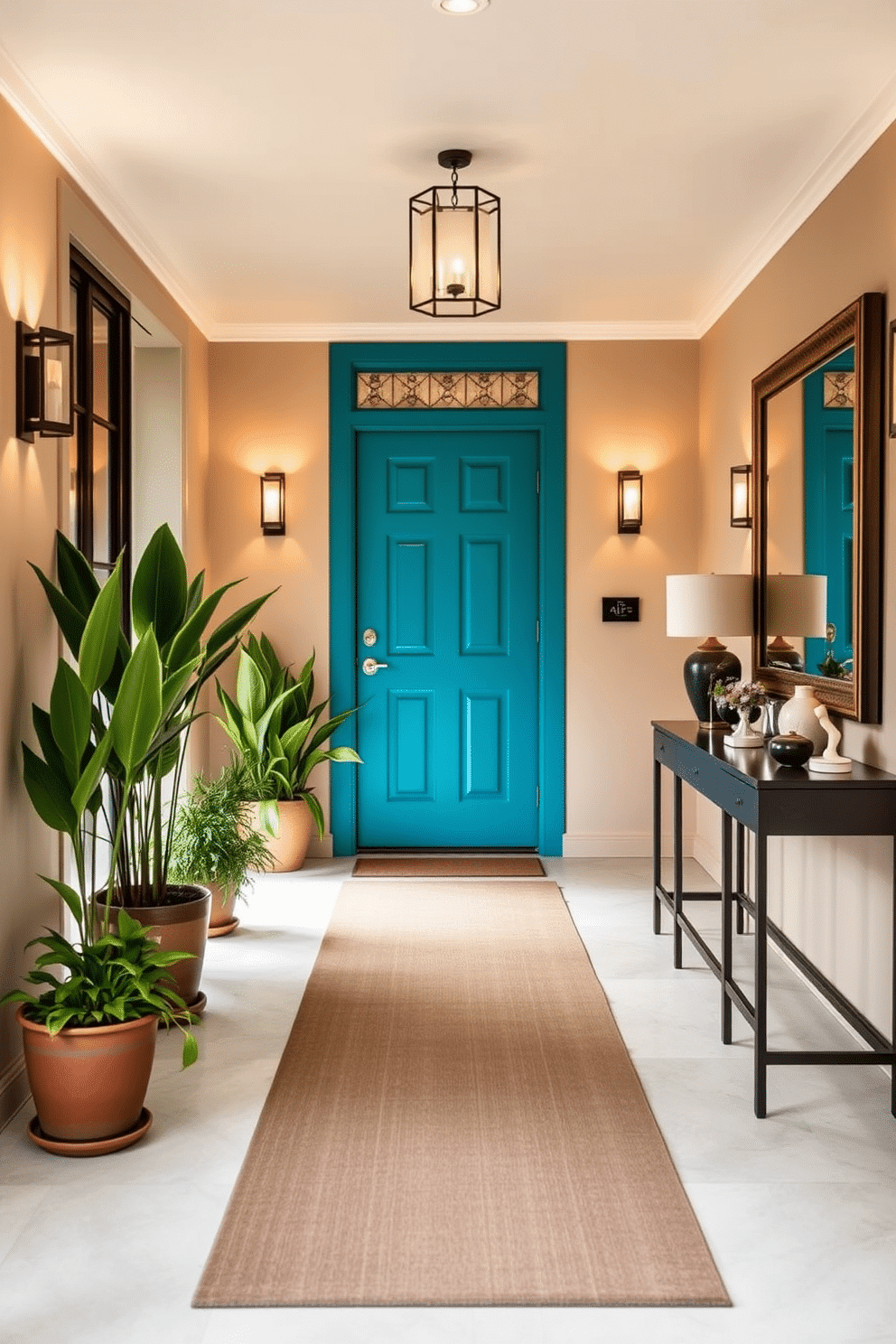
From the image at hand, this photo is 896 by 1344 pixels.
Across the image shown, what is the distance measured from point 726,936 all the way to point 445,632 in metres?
2.78

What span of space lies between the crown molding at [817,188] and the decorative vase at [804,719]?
1523 millimetres

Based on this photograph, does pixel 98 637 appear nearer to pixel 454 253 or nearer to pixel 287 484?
pixel 454 253

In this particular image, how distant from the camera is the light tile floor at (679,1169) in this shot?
76.0 inches

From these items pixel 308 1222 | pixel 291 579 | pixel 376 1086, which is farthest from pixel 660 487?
pixel 308 1222

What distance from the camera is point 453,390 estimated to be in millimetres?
5633

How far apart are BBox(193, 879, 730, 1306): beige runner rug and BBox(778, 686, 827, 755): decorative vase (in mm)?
992

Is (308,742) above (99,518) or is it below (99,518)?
below

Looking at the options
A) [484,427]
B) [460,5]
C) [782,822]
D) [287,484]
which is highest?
[460,5]

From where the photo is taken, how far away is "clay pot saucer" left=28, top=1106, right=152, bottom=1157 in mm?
2568

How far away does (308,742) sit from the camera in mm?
5637

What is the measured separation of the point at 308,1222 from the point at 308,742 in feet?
11.4

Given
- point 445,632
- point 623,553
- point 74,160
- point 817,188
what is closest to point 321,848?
point 445,632

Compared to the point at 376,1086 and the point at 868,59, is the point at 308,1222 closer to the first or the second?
the point at 376,1086

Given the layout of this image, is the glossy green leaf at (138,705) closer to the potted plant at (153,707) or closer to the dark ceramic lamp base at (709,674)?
the potted plant at (153,707)
